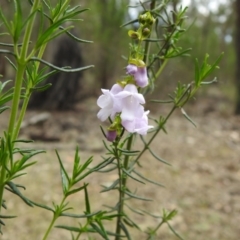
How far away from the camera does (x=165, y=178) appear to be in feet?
9.24

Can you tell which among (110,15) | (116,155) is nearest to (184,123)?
(110,15)

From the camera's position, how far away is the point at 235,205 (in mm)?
2545

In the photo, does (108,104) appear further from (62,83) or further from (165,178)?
(62,83)

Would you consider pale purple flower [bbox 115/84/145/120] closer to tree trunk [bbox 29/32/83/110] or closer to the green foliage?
the green foliage

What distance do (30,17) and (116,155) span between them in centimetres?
25

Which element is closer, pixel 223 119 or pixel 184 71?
pixel 223 119

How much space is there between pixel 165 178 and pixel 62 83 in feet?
7.37

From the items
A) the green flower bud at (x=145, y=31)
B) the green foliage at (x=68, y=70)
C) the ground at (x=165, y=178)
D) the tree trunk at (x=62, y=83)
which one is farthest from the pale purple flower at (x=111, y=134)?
the tree trunk at (x=62, y=83)

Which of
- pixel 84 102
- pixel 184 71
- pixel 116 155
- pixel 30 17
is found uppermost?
pixel 30 17

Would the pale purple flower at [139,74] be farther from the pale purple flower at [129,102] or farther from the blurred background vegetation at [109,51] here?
the blurred background vegetation at [109,51]

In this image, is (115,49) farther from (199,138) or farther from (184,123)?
(199,138)

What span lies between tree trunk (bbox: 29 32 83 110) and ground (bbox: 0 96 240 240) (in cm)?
21

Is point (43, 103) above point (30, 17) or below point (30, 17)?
below

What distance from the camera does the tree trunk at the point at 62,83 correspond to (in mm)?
4641
